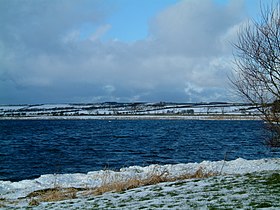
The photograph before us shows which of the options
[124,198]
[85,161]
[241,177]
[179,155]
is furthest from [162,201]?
[179,155]

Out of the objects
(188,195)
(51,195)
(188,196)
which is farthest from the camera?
(51,195)

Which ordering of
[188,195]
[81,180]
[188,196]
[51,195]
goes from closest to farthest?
1. [188,196]
2. [188,195]
3. [51,195]
4. [81,180]

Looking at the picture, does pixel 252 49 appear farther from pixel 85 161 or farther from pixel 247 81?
pixel 85 161

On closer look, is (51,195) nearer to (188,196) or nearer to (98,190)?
(98,190)

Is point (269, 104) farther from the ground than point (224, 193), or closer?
farther from the ground

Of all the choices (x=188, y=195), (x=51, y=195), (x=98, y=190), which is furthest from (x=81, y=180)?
(x=188, y=195)

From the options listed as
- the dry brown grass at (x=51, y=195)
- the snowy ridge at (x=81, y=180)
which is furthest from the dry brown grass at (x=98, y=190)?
the snowy ridge at (x=81, y=180)

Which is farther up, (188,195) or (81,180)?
(188,195)

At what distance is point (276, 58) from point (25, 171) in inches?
693

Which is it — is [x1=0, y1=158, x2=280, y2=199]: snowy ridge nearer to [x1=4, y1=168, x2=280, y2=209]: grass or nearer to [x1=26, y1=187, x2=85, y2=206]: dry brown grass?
[x1=26, y1=187, x2=85, y2=206]: dry brown grass

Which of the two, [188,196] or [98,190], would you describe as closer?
[188,196]

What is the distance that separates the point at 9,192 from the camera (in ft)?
52.6

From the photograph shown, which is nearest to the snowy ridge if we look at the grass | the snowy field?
the snowy field

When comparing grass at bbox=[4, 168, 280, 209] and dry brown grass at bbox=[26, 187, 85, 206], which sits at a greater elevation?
grass at bbox=[4, 168, 280, 209]
